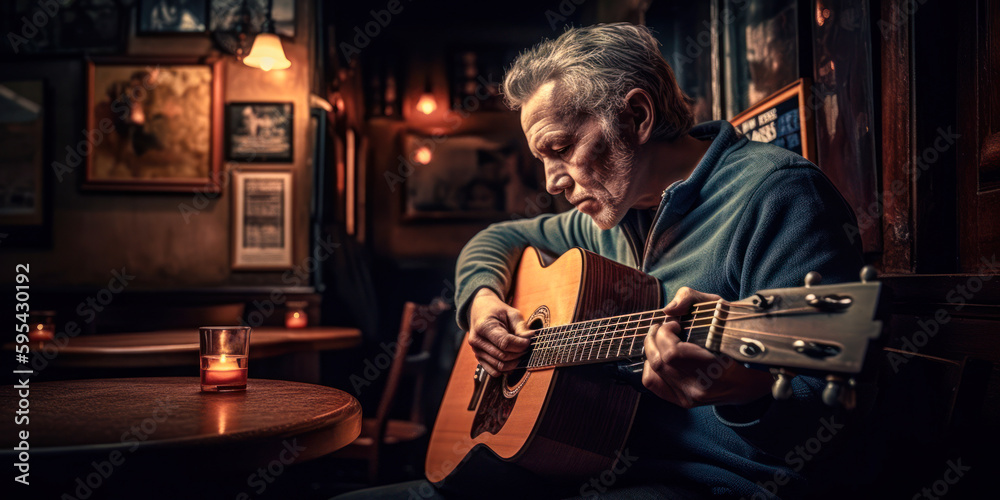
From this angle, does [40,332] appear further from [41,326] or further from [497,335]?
[497,335]

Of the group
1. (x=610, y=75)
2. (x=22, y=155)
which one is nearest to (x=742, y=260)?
(x=610, y=75)

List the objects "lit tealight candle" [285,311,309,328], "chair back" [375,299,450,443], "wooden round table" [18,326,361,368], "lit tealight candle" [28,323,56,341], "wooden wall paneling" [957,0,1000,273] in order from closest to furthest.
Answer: "wooden wall paneling" [957,0,1000,273], "wooden round table" [18,326,361,368], "lit tealight candle" [28,323,56,341], "chair back" [375,299,450,443], "lit tealight candle" [285,311,309,328]

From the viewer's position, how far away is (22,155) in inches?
163

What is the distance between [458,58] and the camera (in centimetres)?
661

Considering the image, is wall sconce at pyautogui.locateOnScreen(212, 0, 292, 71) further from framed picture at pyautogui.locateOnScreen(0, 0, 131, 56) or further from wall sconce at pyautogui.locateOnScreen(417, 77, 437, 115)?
wall sconce at pyautogui.locateOnScreen(417, 77, 437, 115)

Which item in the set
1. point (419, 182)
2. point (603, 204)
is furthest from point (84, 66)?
point (603, 204)

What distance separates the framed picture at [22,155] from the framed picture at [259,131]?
1236 mm

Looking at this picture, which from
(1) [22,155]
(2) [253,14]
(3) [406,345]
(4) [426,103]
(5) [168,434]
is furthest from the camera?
(4) [426,103]

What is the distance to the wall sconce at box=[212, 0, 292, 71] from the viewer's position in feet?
11.9

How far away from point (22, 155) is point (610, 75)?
4411 millimetres

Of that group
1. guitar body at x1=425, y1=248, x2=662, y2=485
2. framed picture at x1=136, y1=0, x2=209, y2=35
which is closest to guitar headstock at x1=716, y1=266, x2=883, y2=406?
guitar body at x1=425, y1=248, x2=662, y2=485

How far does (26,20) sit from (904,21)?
5.06 metres

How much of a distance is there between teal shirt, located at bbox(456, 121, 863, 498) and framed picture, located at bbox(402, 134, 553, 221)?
498cm

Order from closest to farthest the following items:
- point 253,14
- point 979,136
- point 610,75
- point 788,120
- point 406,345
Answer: point 979,136, point 610,75, point 788,120, point 406,345, point 253,14
